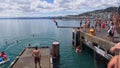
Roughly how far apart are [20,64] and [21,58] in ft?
8.62

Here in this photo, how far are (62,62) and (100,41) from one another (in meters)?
7.73

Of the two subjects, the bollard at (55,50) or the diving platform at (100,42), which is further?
the bollard at (55,50)

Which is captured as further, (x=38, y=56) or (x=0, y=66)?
(x=0, y=66)

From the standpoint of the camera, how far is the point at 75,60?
2883 cm

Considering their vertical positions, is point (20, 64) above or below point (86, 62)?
above

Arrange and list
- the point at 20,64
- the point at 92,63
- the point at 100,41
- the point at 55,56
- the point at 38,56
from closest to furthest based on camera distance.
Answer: the point at 38,56
the point at 20,64
the point at 100,41
the point at 55,56
the point at 92,63

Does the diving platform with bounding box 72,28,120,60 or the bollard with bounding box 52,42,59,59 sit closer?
the diving platform with bounding box 72,28,120,60

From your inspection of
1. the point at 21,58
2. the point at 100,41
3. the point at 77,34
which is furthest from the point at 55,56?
the point at 77,34

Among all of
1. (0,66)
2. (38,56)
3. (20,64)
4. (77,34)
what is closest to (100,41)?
(38,56)

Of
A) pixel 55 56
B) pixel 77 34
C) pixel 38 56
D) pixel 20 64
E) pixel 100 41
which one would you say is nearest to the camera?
pixel 38 56

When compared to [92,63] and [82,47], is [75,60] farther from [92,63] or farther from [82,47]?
[82,47]

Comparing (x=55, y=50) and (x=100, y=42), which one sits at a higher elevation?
(x=100, y=42)

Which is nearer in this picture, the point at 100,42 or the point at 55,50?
the point at 100,42

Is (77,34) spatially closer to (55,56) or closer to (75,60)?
(75,60)
